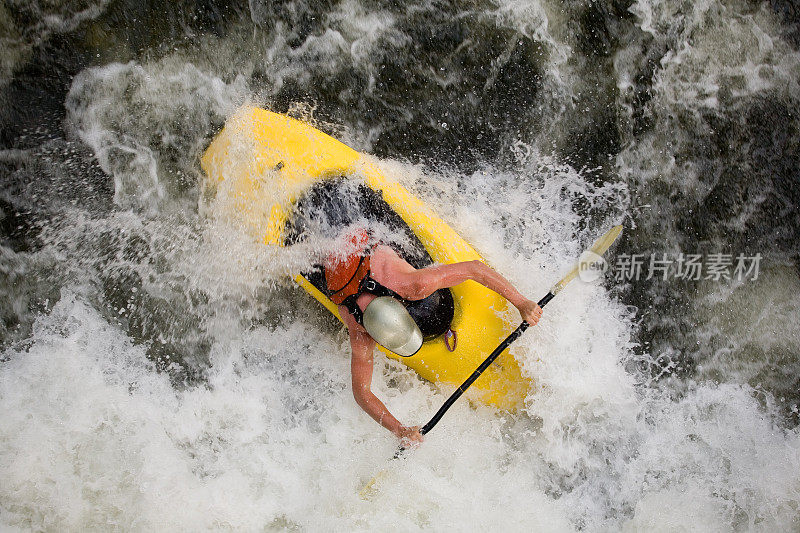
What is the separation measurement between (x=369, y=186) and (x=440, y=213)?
610mm

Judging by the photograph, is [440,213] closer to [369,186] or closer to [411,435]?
[369,186]

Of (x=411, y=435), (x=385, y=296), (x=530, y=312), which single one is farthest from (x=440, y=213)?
(x=411, y=435)

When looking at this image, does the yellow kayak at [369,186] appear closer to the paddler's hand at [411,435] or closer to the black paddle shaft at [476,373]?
the black paddle shaft at [476,373]

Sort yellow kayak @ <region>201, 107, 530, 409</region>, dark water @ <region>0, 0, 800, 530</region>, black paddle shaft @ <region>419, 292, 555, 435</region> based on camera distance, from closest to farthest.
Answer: black paddle shaft @ <region>419, 292, 555, 435</region> → yellow kayak @ <region>201, 107, 530, 409</region> → dark water @ <region>0, 0, 800, 530</region>

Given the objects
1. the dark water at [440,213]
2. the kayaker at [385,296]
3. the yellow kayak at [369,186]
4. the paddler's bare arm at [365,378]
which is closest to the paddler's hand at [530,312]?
the kayaker at [385,296]

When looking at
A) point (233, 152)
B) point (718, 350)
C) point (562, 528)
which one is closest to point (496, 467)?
point (562, 528)

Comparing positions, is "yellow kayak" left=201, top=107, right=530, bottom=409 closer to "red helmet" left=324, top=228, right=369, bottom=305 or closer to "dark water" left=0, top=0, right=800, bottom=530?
"dark water" left=0, top=0, right=800, bottom=530

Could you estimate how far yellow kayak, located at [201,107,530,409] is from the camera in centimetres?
324

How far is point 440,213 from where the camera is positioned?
375cm

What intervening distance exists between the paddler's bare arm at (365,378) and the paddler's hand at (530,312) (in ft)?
2.47

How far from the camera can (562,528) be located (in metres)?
3.51

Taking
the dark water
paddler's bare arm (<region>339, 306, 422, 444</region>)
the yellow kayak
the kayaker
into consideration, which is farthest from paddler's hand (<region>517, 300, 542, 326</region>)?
paddler's bare arm (<region>339, 306, 422, 444</region>)

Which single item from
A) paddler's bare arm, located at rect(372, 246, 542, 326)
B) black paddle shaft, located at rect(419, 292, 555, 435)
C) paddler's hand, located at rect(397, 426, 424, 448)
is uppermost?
paddler's bare arm, located at rect(372, 246, 542, 326)

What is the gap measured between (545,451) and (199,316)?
2.22 m
